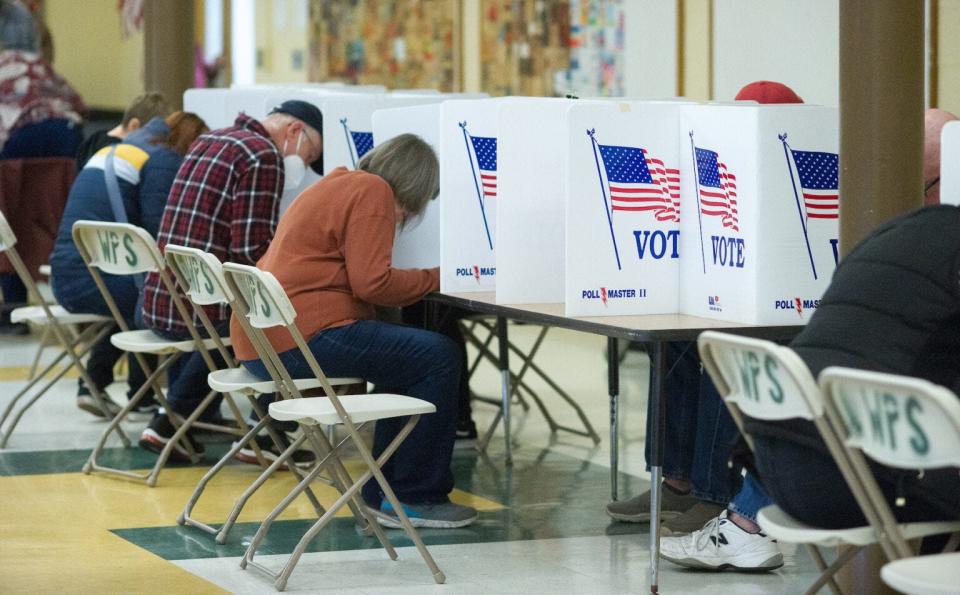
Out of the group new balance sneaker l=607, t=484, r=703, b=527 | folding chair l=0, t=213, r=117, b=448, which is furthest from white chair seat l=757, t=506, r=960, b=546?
folding chair l=0, t=213, r=117, b=448

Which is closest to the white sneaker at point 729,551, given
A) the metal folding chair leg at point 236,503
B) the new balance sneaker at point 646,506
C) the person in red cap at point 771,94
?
the new balance sneaker at point 646,506

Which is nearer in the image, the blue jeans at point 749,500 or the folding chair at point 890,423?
the folding chair at point 890,423

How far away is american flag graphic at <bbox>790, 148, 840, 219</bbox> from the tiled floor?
91 centimetres

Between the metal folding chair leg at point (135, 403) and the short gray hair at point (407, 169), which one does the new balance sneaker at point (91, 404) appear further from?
the short gray hair at point (407, 169)

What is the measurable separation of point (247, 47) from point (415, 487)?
8.82 m

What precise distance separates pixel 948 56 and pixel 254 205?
2753 mm

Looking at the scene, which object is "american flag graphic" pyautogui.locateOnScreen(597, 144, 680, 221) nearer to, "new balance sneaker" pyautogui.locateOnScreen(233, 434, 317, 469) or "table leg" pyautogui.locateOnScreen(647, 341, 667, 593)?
"table leg" pyautogui.locateOnScreen(647, 341, 667, 593)

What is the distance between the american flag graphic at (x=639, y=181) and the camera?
388 centimetres

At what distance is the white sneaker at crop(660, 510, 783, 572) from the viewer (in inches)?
152

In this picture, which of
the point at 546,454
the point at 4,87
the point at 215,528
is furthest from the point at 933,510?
the point at 4,87

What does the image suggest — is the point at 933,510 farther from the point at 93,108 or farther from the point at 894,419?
the point at 93,108

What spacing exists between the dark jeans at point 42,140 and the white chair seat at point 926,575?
7498 millimetres

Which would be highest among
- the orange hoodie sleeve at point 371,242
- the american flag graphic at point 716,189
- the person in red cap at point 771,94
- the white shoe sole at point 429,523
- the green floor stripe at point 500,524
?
the person in red cap at point 771,94

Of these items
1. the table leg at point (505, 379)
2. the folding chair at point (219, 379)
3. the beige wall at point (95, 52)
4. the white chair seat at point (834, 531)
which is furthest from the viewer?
the beige wall at point (95, 52)
